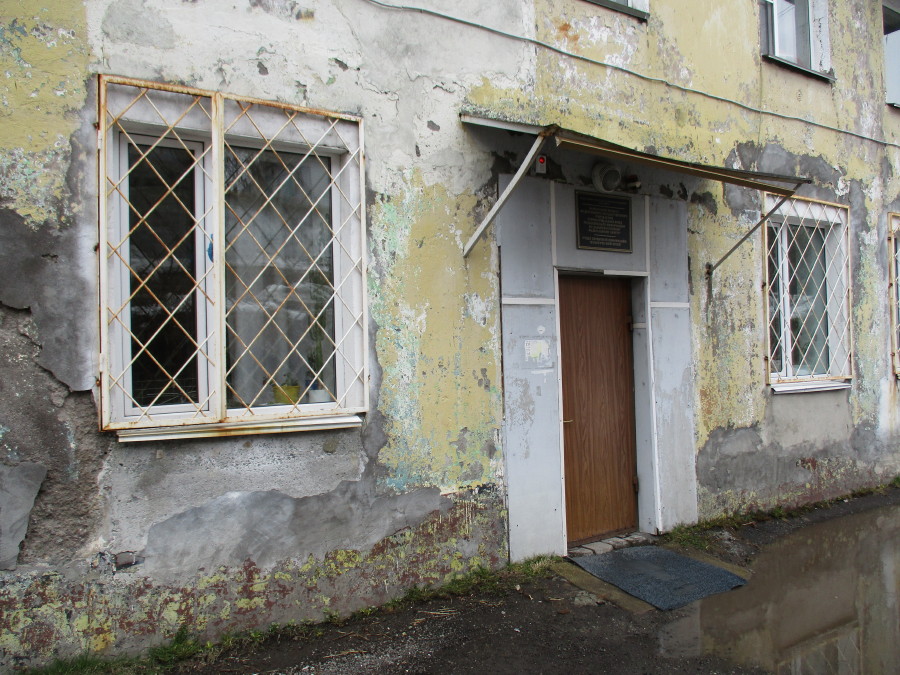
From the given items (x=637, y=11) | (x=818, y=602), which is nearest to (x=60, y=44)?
(x=637, y=11)

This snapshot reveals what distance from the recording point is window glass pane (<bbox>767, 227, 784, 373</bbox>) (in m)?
6.32

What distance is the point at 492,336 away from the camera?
4477mm

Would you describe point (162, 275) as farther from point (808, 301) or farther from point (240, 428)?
point (808, 301)

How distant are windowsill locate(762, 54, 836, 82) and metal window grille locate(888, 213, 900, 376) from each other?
180 cm

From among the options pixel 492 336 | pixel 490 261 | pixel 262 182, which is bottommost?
pixel 492 336

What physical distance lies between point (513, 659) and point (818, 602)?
231 cm

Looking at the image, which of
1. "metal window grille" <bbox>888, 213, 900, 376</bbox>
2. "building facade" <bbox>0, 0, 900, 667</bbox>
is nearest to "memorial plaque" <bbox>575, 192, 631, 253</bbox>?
"building facade" <bbox>0, 0, 900, 667</bbox>

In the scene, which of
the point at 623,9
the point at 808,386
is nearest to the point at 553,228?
the point at 623,9

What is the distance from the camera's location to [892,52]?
775 cm

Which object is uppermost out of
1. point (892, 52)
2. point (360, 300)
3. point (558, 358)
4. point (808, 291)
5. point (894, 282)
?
point (892, 52)

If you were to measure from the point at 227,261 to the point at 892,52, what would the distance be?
837cm

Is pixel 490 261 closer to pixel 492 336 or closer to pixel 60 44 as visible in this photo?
pixel 492 336

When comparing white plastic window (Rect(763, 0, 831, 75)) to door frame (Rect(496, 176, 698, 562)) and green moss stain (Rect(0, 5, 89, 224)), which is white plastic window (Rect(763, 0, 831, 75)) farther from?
green moss stain (Rect(0, 5, 89, 224))

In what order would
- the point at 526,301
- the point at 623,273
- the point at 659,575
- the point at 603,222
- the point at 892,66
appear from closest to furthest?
the point at 659,575 → the point at 526,301 → the point at 603,222 → the point at 623,273 → the point at 892,66
